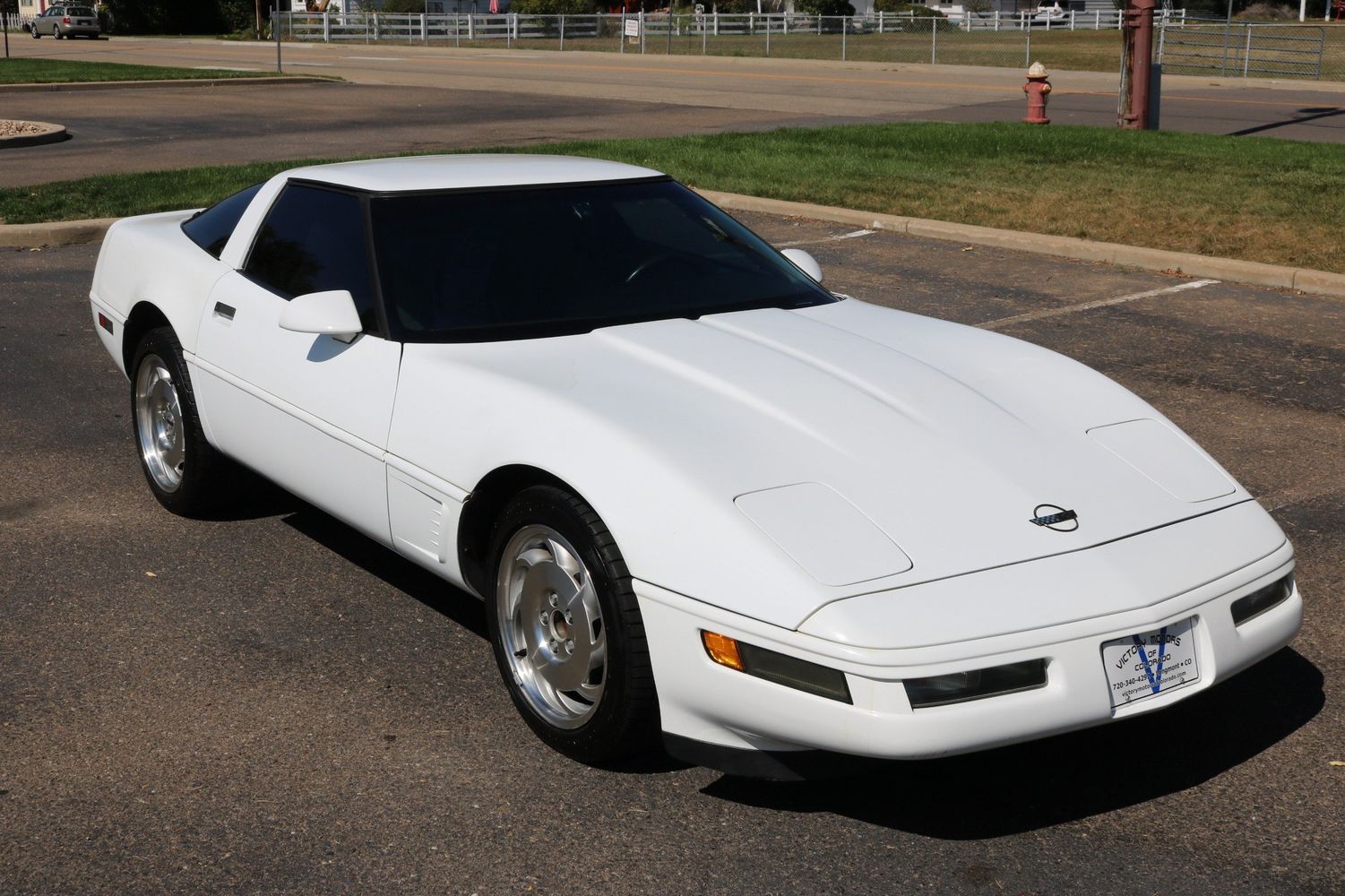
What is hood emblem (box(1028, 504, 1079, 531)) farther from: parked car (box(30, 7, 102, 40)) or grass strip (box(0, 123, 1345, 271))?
parked car (box(30, 7, 102, 40))

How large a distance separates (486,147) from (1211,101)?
14.0 metres

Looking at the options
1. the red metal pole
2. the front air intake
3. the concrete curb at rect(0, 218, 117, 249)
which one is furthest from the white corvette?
the red metal pole

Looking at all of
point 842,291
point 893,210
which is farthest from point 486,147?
point 842,291

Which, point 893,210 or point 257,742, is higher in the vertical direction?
point 893,210

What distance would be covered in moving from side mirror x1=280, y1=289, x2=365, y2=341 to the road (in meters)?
12.2

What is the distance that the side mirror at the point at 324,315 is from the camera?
4.34 m

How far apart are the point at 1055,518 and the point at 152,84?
28.4 m

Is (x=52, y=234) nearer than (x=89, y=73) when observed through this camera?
Yes

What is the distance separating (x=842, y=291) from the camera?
9844 millimetres

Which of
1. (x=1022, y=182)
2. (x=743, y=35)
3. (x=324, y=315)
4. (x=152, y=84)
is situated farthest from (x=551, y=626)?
(x=743, y=35)

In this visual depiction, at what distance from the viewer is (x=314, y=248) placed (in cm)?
494

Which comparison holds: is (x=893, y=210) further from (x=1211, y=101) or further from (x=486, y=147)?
(x=1211, y=101)

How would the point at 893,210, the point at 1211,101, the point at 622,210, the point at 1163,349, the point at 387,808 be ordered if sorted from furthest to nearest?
the point at 1211,101 < the point at 893,210 < the point at 1163,349 < the point at 622,210 < the point at 387,808

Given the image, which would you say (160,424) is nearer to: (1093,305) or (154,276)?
(154,276)
